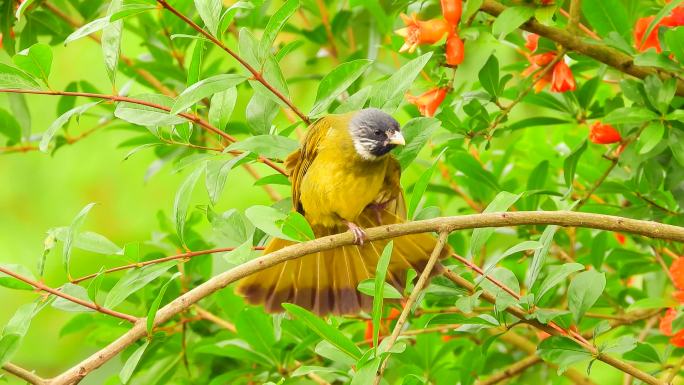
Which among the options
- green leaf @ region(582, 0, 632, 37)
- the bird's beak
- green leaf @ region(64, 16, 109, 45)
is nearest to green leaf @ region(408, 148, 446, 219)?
the bird's beak

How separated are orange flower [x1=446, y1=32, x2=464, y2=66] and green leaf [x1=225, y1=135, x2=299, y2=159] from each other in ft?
1.76

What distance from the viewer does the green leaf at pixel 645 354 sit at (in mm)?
2830

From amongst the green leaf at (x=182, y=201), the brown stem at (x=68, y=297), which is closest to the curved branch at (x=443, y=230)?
the brown stem at (x=68, y=297)

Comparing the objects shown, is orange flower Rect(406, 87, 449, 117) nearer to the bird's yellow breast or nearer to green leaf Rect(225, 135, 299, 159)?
the bird's yellow breast

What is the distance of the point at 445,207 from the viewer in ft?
12.9

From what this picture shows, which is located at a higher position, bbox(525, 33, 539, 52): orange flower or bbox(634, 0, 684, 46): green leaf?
bbox(634, 0, 684, 46): green leaf

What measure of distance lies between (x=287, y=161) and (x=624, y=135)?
3.54 feet

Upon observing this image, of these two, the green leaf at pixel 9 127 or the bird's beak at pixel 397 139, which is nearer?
the bird's beak at pixel 397 139

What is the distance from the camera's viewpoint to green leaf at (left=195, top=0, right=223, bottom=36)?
236 cm

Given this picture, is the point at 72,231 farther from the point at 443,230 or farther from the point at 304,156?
the point at 443,230

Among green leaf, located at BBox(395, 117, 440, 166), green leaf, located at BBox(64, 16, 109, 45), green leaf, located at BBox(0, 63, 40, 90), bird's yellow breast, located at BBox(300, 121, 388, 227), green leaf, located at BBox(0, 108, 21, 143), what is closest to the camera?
green leaf, located at BBox(64, 16, 109, 45)

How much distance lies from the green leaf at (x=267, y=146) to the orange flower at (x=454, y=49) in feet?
1.76

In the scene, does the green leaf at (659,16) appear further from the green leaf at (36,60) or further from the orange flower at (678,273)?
the green leaf at (36,60)

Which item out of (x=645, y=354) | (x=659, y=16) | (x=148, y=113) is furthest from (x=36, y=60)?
(x=645, y=354)
